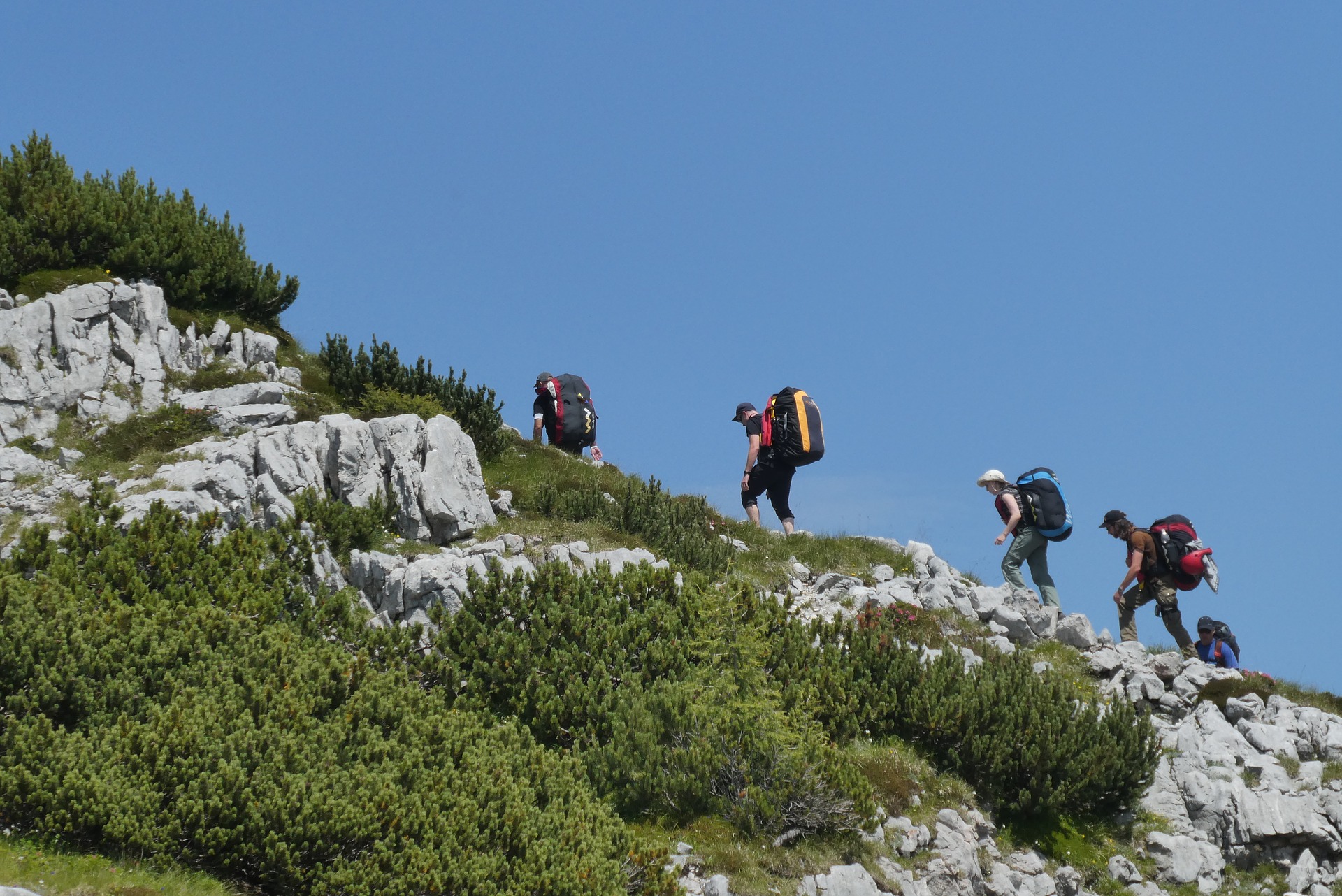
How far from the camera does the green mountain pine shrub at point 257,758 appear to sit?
28.2 ft

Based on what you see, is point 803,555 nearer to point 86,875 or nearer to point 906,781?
point 906,781

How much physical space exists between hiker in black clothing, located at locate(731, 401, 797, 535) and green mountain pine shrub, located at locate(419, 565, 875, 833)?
4.52m

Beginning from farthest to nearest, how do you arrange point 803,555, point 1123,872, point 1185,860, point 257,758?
point 803,555, point 1185,860, point 1123,872, point 257,758

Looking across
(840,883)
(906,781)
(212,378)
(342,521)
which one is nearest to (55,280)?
(212,378)

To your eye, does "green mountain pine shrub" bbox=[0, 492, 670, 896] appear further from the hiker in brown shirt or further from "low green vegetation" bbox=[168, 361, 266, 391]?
the hiker in brown shirt

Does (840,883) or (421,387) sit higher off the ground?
(421,387)

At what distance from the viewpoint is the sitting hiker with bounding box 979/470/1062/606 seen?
1736 cm

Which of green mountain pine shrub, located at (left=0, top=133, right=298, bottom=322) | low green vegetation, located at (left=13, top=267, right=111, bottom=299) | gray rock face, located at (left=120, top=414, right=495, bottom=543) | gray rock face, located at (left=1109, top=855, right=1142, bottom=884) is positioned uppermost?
green mountain pine shrub, located at (left=0, top=133, right=298, bottom=322)

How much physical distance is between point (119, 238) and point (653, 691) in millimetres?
13710

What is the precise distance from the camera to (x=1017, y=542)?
57.7 ft

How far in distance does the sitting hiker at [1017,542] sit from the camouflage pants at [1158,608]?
1056mm

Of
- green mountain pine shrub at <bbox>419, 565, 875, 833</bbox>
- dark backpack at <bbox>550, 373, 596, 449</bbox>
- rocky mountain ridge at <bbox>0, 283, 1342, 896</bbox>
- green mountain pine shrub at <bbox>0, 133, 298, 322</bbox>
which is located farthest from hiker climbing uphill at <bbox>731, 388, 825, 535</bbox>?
green mountain pine shrub at <bbox>0, 133, 298, 322</bbox>

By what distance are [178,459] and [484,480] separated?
15.5 feet

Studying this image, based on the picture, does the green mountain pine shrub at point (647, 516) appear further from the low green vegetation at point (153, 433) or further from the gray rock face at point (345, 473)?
the low green vegetation at point (153, 433)
